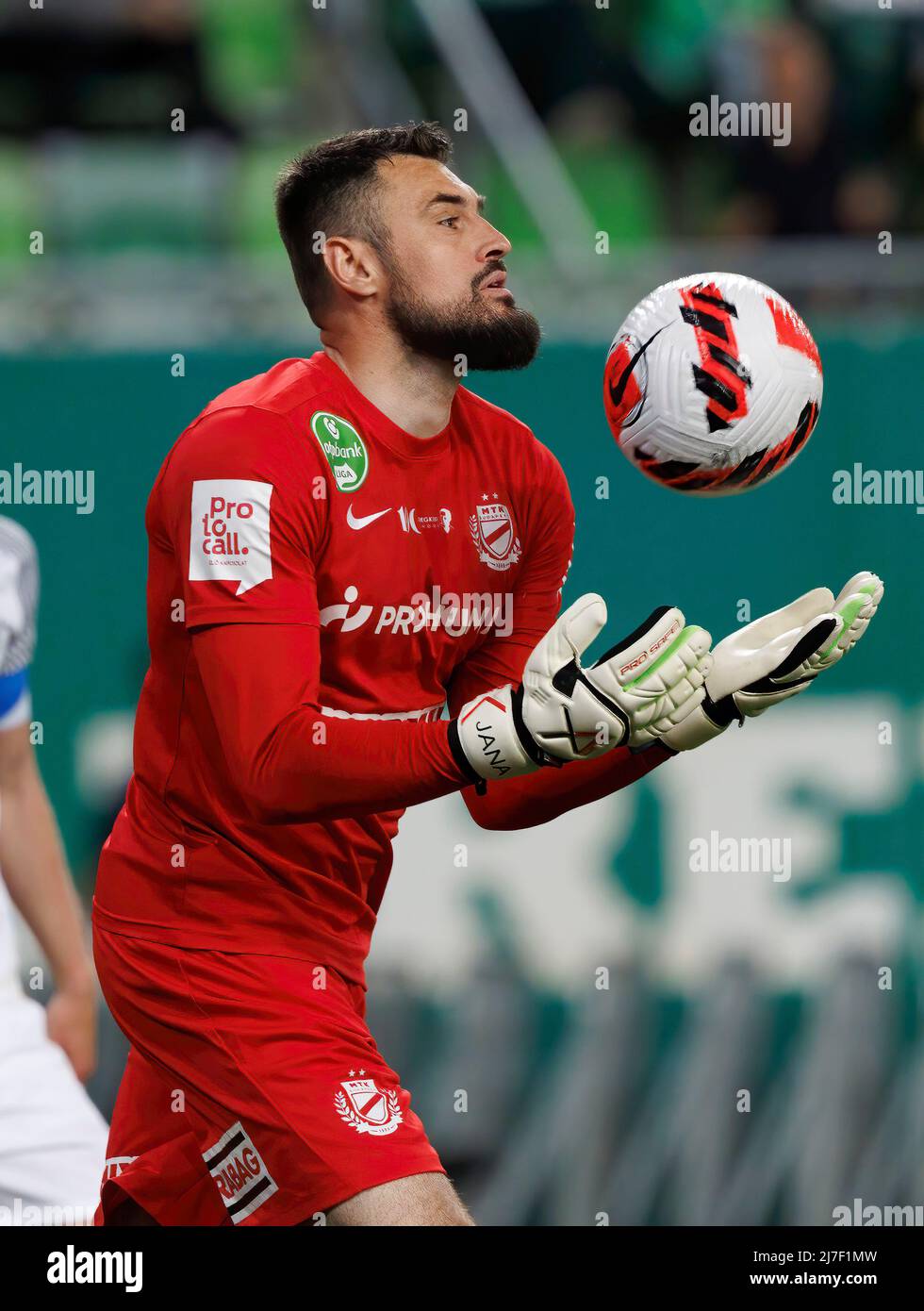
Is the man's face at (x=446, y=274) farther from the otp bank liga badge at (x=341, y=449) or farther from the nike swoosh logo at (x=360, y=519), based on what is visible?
the nike swoosh logo at (x=360, y=519)

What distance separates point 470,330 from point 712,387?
47cm

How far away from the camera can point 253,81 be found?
7707mm

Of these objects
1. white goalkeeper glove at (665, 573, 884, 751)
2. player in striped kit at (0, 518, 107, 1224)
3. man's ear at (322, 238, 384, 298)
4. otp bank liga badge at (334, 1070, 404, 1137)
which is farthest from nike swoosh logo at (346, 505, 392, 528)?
player in striped kit at (0, 518, 107, 1224)

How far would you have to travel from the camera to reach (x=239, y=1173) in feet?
11.3

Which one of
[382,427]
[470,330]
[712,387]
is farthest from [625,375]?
[382,427]

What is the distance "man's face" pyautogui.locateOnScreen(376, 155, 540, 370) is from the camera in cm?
372

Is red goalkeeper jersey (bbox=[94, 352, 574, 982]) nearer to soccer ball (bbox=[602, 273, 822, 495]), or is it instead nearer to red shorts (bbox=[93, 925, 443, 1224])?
red shorts (bbox=[93, 925, 443, 1224])

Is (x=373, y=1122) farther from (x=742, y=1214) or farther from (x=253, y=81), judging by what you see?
(x=253, y=81)

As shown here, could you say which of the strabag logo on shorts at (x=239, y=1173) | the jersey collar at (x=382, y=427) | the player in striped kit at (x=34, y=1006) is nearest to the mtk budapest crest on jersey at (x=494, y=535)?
the jersey collar at (x=382, y=427)

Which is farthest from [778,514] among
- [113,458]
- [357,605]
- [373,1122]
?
[373,1122]

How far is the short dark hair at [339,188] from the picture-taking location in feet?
12.6
